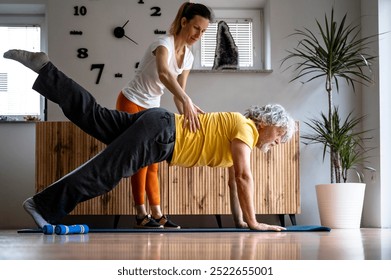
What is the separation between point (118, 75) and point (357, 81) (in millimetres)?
1800

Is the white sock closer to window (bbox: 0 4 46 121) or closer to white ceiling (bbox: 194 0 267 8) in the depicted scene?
window (bbox: 0 4 46 121)

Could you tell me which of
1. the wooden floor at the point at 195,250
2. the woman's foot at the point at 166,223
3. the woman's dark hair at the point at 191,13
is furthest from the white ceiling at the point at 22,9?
the wooden floor at the point at 195,250

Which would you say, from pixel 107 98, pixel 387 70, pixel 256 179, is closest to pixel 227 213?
pixel 256 179

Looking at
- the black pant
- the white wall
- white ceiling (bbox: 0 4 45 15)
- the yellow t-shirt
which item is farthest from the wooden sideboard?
the black pant

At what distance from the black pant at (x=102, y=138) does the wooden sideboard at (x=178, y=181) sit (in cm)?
151

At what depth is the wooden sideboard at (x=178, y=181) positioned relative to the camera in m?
4.91

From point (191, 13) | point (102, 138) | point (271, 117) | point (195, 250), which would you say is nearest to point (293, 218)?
point (271, 117)

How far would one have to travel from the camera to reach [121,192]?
4934mm

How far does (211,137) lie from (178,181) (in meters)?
1.46

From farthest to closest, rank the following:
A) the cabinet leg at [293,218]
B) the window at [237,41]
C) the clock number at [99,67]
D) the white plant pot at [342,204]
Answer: the window at [237,41] < the clock number at [99,67] < the cabinet leg at [293,218] < the white plant pot at [342,204]

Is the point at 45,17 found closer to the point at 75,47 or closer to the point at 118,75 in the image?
the point at 75,47

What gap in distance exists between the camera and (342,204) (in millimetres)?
4863

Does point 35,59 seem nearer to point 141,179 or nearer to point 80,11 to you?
point 141,179

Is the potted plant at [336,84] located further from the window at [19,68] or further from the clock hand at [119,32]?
the window at [19,68]
